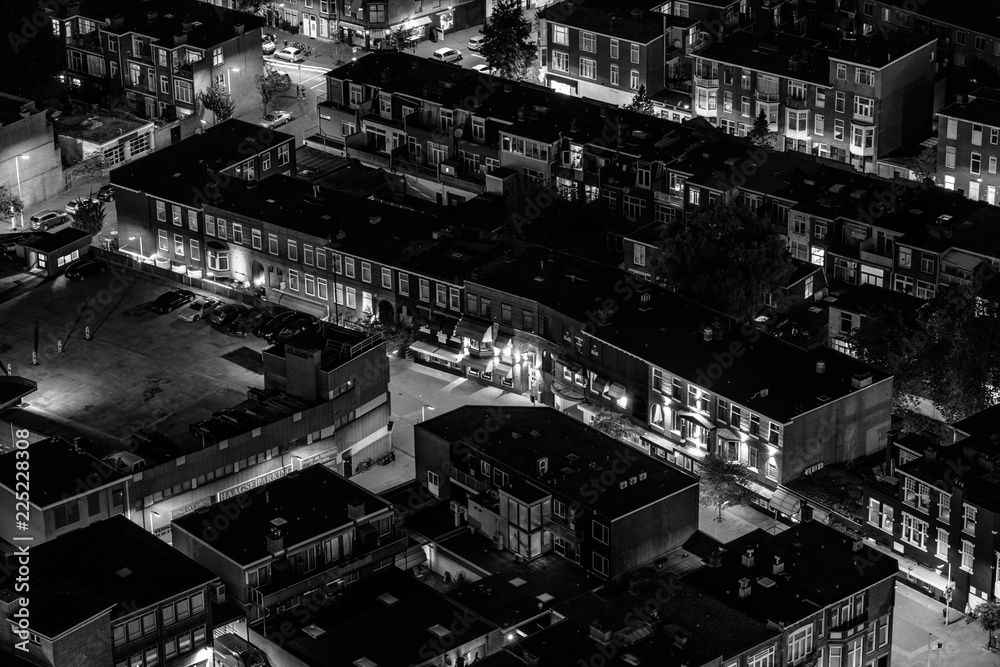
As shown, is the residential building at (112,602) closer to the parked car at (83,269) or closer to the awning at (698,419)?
the awning at (698,419)

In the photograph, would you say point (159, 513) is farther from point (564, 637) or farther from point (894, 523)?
point (894, 523)

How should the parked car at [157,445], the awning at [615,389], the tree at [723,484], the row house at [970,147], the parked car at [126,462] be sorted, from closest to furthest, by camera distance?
the parked car at [126,462] < the tree at [723,484] < the parked car at [157,445] < the awning at [615,389] < the row house at [970,147]

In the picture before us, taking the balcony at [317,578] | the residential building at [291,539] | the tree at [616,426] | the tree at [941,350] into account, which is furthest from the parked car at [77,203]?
the tree at [941,350]

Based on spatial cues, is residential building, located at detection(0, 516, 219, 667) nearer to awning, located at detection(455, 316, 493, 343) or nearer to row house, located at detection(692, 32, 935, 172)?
awning, located at detection(455, 316, 493, 343)

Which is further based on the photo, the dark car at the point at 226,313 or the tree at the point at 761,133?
the tree at the point at 761,133

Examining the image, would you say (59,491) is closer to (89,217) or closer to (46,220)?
(89,217)

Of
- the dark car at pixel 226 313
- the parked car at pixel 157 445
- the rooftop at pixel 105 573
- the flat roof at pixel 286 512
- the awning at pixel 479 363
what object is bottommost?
the awning at pixel 479 363

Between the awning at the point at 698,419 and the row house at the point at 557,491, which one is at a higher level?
the row house at the point at 557,491
